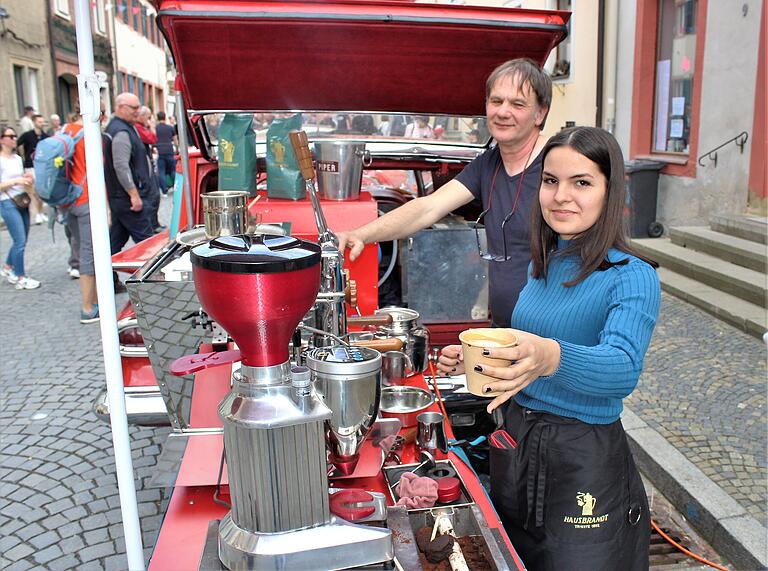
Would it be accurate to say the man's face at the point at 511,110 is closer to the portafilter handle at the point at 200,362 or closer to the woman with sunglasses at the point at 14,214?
the portafilter handle at the point at 200,362

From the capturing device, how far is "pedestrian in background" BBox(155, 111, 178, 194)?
1188cm

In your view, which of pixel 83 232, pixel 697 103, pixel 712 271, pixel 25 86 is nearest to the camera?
pixel 83 232

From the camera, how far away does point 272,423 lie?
3.55 ft

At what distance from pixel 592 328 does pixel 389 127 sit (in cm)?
241

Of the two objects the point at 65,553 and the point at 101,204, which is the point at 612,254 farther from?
the point at 65,553

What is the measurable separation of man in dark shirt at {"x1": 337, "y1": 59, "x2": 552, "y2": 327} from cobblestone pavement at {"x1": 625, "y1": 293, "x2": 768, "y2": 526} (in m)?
1.58

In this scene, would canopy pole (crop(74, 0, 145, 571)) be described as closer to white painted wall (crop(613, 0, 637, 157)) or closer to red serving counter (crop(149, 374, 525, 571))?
red serving counter (crop(149, 374, 525, 571))

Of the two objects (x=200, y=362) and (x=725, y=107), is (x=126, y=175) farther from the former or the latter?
(x=725, y=107)

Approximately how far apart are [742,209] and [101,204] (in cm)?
764

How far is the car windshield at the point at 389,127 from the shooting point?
3.58 metres

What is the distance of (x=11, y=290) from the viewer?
718cm

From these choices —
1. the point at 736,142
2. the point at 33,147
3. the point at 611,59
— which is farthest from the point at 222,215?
the point at 33,147

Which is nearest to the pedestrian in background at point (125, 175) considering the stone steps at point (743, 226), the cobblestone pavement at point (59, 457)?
the cobblestone pavement at point (59, 457)

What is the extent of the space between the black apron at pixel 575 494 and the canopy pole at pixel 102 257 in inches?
39.4
